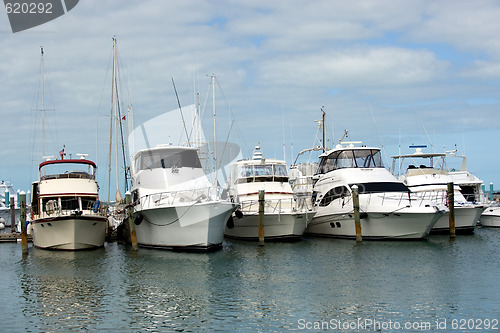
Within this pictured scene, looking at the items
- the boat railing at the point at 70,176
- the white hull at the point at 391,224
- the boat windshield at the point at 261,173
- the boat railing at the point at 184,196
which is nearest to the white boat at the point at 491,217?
the white hull at the point at 391,224

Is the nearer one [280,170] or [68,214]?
[68,214]

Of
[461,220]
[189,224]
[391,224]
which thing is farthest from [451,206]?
[189,224]

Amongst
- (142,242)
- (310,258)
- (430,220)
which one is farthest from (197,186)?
(430,220)

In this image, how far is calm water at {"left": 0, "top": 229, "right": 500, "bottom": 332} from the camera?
15164 mm

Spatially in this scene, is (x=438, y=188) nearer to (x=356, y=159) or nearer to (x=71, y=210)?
(x=356, y=159)

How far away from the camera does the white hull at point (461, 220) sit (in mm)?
35500

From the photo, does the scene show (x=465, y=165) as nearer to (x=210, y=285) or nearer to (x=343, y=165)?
(x=343, y=165)

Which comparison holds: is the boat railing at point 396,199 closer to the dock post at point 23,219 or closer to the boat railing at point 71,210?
the boat railing at point 71,210

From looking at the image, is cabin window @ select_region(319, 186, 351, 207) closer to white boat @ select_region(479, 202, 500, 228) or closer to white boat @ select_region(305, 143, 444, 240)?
white boat @ select_region(305, 143, 444, 240)

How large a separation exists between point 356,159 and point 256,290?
17139mm

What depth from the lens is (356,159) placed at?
112 feet

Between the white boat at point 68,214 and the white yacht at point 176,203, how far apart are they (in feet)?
7.19

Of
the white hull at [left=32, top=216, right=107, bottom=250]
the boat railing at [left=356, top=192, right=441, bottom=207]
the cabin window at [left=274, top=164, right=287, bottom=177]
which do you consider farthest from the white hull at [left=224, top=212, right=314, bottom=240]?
the white hull at [left=32, top=216, right=107, bottom=250]

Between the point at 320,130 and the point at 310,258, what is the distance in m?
24.1
